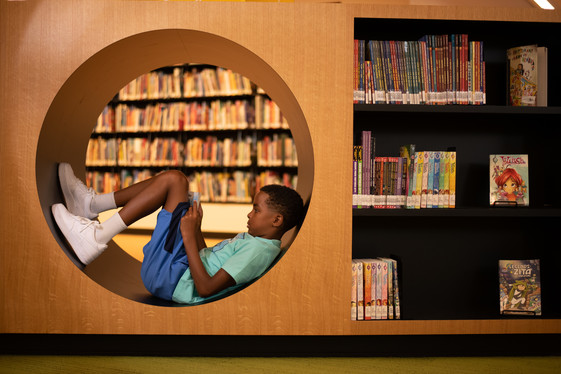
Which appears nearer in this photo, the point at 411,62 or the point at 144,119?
the point at 411,62

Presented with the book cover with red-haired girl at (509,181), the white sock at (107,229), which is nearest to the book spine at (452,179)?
the book cover with red-haired girl at (509,181)

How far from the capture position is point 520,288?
76.5 inches

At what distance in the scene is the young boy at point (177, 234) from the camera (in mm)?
1882

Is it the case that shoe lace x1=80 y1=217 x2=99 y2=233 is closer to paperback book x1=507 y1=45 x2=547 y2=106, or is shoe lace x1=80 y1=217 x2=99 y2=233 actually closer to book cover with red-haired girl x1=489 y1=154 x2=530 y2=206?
book cover with red-haired girl x1=489 y1=154 x2=530 y2=206

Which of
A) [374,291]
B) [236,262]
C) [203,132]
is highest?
[203,132]

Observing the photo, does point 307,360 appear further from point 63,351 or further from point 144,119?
point 144,119

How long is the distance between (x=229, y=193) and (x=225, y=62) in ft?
11.6

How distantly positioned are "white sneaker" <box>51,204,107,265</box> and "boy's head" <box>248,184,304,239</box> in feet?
2.22

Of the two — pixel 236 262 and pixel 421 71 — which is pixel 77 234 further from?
pixel 421 71

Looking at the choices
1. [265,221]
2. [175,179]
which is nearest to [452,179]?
[265,221]

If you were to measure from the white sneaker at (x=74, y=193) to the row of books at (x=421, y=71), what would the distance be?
1292 mm

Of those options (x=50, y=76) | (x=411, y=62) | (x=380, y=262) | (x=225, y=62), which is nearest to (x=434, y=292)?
(x=380, y=262)

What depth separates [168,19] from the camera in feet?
6.00

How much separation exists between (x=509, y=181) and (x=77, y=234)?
6.07ft
